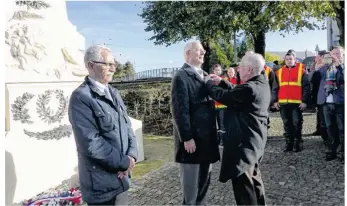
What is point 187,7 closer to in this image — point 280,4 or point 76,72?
point 280,4

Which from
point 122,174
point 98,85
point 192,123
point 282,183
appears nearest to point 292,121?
point 282,183

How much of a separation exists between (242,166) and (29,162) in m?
2.40

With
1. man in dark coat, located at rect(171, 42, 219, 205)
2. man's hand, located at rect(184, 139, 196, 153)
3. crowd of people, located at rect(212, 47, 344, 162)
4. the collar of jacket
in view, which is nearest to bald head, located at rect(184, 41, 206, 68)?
man in dark coat, located at rect(171, 42, 219, 205)

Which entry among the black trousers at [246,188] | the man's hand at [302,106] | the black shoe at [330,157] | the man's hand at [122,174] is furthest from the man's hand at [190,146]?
the man's hand at [302,106]

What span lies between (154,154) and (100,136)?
4007mm

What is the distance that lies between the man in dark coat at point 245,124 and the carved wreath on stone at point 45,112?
2074mm

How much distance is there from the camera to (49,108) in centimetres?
426

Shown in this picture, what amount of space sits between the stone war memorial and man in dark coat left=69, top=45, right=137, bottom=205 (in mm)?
1804

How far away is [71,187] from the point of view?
4293mm

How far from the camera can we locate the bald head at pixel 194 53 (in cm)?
312

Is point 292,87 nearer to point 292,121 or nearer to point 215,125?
point 292,121

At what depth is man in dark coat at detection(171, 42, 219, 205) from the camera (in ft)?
9.92

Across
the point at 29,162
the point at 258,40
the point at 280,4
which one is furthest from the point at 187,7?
the point at 29,162

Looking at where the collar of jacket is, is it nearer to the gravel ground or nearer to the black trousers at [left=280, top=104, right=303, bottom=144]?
the gravel ground
